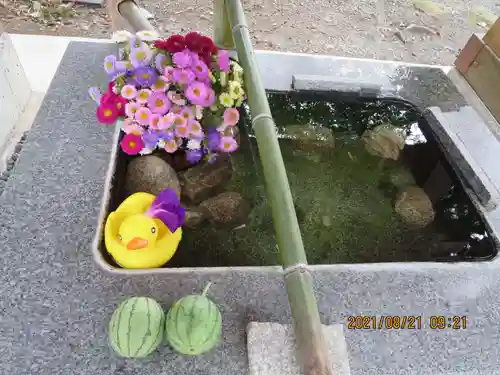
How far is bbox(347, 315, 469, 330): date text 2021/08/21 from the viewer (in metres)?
1.21

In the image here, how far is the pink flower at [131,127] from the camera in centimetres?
150

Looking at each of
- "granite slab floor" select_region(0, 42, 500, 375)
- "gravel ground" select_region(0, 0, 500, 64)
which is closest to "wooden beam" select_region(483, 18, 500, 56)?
"granite slab floor" select_region(0, 42, 500, 375)

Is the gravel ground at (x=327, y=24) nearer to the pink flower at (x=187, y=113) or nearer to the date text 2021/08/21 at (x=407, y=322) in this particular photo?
the pink flower at (x=187, y=113)

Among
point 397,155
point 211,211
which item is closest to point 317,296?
point 211,211

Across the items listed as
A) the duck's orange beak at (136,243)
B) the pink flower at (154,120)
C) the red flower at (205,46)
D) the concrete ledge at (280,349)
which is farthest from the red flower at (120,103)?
the concrete ledge at (280,349)

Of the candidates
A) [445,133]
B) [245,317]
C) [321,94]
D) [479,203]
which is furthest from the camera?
[321,94]

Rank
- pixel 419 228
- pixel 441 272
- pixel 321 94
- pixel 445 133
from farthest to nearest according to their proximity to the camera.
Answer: pixel 321 94 < pixel 445 133 < pixel 419 228 < pixel 441 272

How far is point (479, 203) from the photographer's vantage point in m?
1.62

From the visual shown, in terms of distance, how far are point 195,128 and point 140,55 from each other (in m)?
0.30

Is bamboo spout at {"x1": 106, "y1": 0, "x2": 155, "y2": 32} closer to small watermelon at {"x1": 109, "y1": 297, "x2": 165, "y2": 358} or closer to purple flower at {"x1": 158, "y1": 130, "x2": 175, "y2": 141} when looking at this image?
purple flower at {"x1": 158, "y1": 130, "x2": 175, "y2": 141}

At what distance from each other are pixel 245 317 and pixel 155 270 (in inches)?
11.1

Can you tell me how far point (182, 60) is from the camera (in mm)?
1487

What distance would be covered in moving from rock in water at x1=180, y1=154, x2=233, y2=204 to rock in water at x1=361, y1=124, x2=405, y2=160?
67 cm

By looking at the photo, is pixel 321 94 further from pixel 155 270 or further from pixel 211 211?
pixel 155 270
